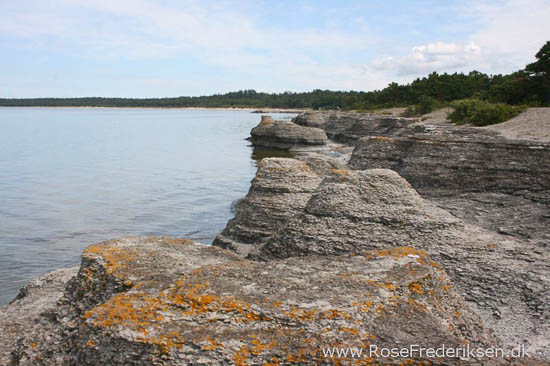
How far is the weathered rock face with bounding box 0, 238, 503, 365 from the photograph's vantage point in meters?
3.59

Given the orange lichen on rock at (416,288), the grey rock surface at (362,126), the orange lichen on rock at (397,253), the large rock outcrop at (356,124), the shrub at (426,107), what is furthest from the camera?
the shrub at (426,107)

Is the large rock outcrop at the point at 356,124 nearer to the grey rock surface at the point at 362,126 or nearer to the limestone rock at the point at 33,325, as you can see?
the grey rock surface at the point at 362,126

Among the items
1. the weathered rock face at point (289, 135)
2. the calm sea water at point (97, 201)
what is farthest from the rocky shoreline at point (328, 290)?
the weathered rock face at point (289, 135)

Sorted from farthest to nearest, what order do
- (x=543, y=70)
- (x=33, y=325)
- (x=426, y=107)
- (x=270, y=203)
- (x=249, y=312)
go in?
1. (x=426, y=107)
2. (x=543, y=70)
3. (x=270, y=203)
4. (x=33, y=325)
5. (x=249, y=312)

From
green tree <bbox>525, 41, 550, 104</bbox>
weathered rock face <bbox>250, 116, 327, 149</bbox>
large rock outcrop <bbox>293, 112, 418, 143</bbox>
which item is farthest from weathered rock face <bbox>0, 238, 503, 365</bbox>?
green tree <bbox>525, 41, 550, 104</bbox>

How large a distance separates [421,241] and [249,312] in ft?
13.8

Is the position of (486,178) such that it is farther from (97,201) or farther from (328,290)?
(97,201)

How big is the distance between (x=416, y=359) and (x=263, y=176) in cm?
840

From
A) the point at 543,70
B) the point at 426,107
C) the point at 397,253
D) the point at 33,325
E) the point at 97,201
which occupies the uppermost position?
the point at 543,70

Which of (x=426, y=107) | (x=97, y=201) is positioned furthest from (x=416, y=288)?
(x=426, y=107)

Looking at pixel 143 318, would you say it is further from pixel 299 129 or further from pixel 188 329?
pixel 299 129

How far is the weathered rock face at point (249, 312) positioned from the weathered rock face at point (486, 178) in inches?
193

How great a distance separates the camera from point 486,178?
10594 millimetres

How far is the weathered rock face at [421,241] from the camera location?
6.21m
